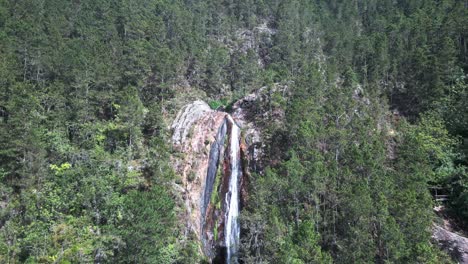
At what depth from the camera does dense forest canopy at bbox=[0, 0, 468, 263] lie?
32.0 metres

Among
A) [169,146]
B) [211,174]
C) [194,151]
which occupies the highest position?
[169,146]

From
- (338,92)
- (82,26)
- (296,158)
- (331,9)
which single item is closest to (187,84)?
(82,26)

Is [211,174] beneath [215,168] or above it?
beneath

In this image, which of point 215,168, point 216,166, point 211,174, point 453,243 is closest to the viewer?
point 453,243

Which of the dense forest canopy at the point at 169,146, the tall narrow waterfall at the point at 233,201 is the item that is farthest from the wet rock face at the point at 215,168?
the dense forest canopy at the point at 169,146

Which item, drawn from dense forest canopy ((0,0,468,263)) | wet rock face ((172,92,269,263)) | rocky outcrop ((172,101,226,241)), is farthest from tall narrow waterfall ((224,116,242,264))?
rocky outcrop ((172,101,226,241))

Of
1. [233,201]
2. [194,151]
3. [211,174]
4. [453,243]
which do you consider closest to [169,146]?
[194,151]

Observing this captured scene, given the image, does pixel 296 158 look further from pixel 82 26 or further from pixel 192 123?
pixel 82 26

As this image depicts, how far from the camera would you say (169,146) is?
43312 mm

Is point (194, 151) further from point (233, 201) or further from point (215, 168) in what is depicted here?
point (233, 201)

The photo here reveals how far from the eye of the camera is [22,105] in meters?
39.7

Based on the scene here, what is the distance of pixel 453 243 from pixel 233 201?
21848 millimetres

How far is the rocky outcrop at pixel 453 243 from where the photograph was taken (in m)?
34.3

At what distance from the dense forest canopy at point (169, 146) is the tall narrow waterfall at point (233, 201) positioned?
4.93 feet
